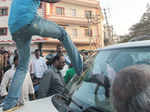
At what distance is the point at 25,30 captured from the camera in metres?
2.11

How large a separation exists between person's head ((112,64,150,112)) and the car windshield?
554 millimetres

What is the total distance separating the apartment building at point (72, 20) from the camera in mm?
24250

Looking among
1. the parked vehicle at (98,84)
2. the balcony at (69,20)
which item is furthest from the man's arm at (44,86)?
the balcony at (69,20)

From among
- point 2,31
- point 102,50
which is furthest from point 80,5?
point 102,50

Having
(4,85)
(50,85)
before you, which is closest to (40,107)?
(50,85)

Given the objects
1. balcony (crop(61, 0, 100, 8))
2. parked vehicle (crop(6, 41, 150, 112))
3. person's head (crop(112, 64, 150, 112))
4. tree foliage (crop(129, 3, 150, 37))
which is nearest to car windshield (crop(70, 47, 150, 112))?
parked vehicle (crop(6, 41, 150, 112))

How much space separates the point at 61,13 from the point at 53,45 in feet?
16.4

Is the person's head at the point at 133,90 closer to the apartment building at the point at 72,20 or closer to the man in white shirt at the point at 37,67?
the man in white shirt at the point at 37,67

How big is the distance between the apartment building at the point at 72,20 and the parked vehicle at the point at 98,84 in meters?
21.8

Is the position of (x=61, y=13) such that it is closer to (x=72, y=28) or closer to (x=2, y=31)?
(x=72, y=28)

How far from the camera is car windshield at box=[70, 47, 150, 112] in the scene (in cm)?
147

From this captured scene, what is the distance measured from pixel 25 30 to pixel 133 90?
5.32ft

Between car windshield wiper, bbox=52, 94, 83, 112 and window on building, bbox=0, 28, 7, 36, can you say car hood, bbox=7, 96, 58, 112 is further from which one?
window on building, bbox=0, 28, 7, 36

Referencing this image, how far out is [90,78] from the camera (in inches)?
73.1
